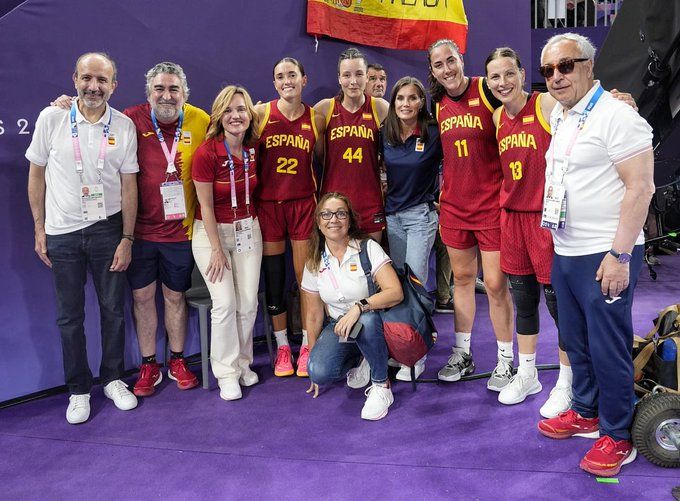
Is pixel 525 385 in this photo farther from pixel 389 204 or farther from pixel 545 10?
pixel 545 10

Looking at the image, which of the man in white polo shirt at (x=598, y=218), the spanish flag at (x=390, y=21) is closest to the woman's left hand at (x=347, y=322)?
the man in white polo shirt at (x=598, y=218)

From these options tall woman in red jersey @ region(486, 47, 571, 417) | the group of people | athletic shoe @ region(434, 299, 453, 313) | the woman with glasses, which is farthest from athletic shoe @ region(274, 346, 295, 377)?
athletic shoe @ region(434, 299, 453, 313)

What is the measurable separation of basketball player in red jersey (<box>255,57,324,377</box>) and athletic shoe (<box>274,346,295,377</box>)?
6 cm

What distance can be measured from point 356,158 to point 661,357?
176 centimetres

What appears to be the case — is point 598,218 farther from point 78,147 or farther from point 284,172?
point 78,147

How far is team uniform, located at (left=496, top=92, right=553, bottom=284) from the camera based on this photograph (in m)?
2.65

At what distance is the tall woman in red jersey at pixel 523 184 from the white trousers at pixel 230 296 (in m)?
1.30

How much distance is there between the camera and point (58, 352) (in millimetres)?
3344

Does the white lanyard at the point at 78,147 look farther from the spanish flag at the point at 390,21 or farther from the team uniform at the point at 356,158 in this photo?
the spanish flag at the point at 390,21

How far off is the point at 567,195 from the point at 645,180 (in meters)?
0.27

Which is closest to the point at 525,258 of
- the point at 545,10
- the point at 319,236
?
the point at 319,236

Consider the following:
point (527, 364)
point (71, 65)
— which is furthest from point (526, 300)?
point (71, 65)

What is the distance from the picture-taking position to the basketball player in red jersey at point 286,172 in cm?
331

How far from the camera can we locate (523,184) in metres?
2.69
